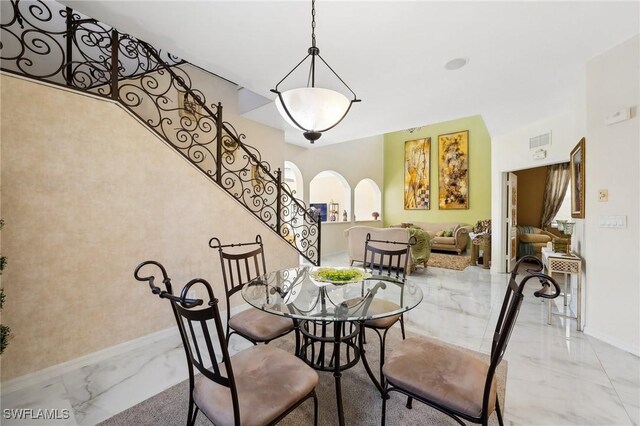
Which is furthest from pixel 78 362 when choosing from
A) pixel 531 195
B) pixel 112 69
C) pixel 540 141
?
pixel 531 195

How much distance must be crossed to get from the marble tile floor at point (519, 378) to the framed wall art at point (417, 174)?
6.23 meters

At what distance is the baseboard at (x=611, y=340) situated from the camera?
247 centimetres

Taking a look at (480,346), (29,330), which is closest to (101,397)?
(29,330)

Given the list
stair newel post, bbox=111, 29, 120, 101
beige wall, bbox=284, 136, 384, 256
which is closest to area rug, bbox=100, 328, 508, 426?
stair newel post, bbox=111, 29, 120, 101

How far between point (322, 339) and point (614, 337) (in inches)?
117

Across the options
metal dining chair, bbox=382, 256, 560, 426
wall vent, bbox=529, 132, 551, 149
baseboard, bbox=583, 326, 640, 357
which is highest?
wall vent, bbox=529, 132, 551, 149

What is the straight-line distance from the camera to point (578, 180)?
10.7 ft

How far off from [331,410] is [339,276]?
86 cm

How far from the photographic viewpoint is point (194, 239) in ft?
9.80

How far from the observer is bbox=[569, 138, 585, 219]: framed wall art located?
9.96ft

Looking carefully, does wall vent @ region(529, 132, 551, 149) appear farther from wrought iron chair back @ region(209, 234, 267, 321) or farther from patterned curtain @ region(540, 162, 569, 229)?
wrought iron chair back @ region(209, 234, 267, 321)

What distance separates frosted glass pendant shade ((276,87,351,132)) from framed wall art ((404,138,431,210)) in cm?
775

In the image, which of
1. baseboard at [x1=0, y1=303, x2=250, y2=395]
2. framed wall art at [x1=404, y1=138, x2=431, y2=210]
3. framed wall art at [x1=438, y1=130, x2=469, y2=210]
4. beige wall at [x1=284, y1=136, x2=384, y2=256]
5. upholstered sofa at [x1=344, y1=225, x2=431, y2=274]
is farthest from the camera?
framed wall art at [x1=404, y1=138, x2=431, y2=210]

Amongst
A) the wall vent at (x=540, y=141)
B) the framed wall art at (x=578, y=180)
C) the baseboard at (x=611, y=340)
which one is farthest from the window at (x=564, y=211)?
the baseboard at (x=611, y=340)
